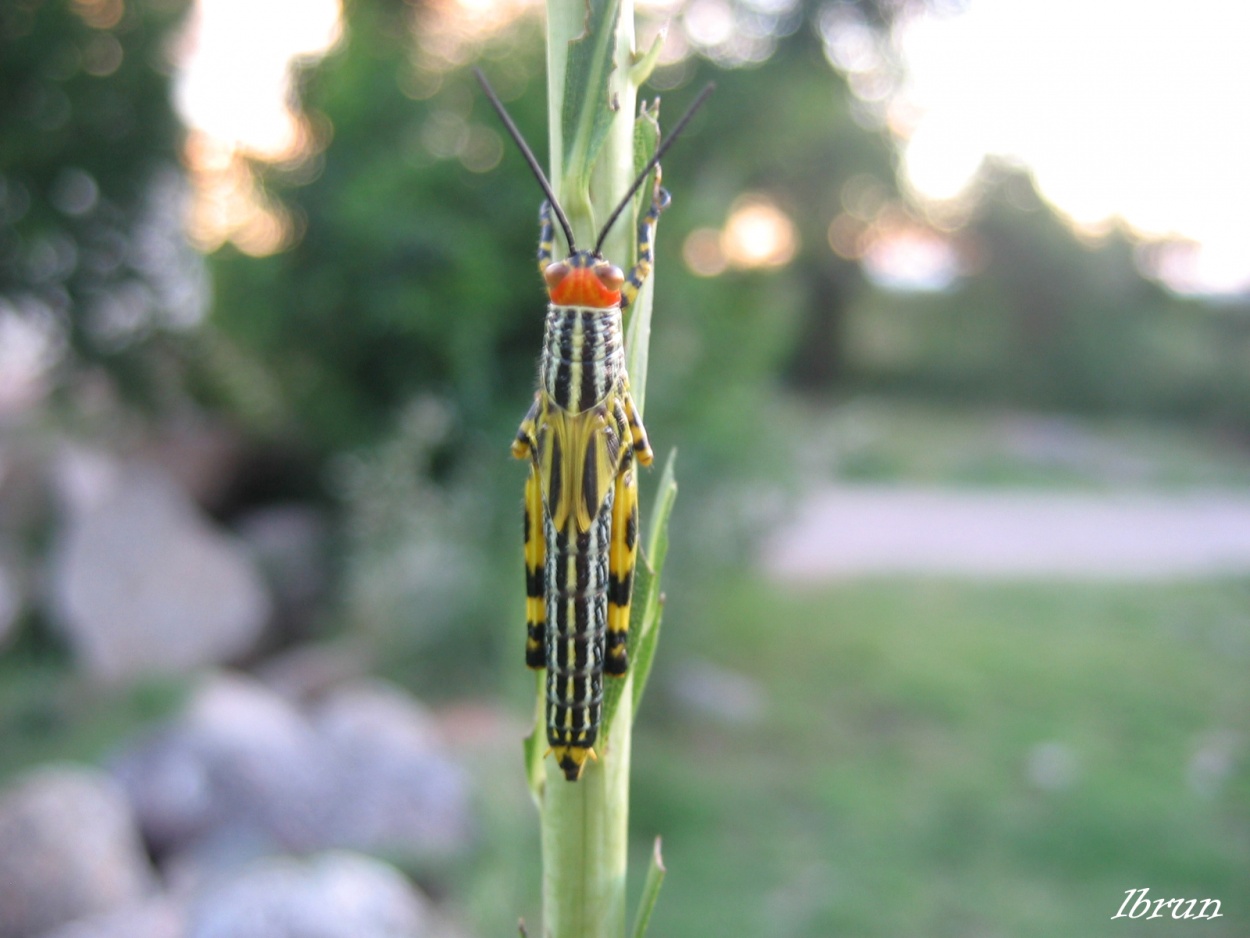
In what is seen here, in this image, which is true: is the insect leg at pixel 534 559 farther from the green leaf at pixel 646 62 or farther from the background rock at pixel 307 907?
the background rock at pixel 307 907

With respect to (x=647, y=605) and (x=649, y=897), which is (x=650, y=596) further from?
(x=649, y=897)

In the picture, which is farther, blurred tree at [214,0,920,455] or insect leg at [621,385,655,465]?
blurred tree at [214,0,920,455]

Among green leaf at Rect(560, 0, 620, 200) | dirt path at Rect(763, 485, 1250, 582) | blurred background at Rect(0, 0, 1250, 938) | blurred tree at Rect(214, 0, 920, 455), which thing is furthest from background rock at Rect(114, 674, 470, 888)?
green leaf at Rect(560, 0, 620, 200)

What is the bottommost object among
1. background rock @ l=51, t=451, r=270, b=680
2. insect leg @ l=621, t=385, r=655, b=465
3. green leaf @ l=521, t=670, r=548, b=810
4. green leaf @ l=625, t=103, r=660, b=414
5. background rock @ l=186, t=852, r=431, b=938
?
background rock @ l=186, t=852, r=431, b=938

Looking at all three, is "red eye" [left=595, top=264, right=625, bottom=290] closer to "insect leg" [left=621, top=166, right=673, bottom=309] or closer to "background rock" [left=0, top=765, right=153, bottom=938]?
"insect leg" [left=621, top=166, right=673, bottom=309]

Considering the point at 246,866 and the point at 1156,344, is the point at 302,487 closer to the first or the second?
the point at 246,866

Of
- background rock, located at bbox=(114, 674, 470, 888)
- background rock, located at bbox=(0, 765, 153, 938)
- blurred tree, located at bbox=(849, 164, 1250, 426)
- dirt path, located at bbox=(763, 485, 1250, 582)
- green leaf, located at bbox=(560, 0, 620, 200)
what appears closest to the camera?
green leaf, located at bbox=(560, 0, 620, 200)
